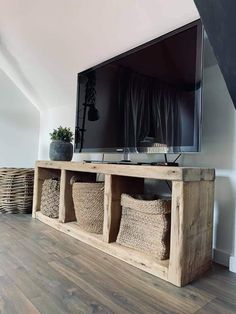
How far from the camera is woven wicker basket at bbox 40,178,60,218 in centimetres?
191

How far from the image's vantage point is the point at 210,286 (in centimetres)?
105

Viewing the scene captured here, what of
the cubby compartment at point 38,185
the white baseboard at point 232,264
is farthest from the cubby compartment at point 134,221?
the cubby compartment at point 38,185

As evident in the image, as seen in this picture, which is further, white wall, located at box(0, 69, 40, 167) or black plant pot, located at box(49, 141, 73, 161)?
white wall, located at box(0, 69, 40, 167)

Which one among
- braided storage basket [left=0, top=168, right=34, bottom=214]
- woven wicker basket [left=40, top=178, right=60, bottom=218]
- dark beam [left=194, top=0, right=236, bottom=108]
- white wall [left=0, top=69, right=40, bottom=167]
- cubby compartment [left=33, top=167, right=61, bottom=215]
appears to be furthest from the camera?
white wall [left=0, top=69, right=40, bottom=167]

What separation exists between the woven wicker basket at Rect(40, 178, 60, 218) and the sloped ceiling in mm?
924

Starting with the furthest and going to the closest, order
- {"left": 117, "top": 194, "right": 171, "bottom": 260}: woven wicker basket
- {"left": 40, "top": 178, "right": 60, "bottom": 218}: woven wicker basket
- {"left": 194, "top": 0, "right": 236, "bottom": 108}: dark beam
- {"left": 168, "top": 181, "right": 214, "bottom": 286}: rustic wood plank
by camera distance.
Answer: {"left": 40, "top": 178, "right": 60, "bottom": 218}: woven wicker basket → {"left": 117, "top": 194, "right": 171, "bottom": 260}: woven wicker basket → {"left": 168, "top": 181, "right": 214, "bottom": 286}: rustic wood plank → {"left": 194, "top": 0, "right": 236, "bottom": 108}: dark beam

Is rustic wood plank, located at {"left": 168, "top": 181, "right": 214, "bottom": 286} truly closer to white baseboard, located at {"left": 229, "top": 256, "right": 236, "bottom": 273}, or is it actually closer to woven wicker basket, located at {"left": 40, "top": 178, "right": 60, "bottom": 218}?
white baseboard, located at {"left": 229, "top": 256, "right": 236, "bottom": 273}

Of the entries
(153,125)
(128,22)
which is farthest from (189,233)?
(128,22)

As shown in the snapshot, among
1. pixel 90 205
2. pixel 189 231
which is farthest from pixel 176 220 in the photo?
pixel 90 205

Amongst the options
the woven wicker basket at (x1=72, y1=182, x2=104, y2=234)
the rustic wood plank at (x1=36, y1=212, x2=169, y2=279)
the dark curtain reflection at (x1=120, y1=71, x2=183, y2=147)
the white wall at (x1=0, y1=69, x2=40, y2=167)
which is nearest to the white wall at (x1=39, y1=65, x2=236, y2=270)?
the dark curtain reflection at (x1=120, y1=71, x2=183, y2=147)

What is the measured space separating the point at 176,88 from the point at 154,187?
A: 2.22 feet

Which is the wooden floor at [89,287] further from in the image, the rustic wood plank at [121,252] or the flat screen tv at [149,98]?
the flat screen tv at [149,98]

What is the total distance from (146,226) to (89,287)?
382mm

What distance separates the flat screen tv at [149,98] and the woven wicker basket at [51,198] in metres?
0.37
